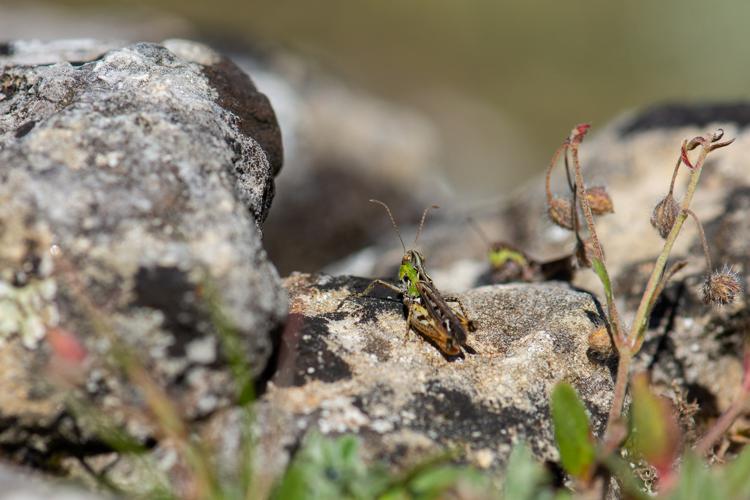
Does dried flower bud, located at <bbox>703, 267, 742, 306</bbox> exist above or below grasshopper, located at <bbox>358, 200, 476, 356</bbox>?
above

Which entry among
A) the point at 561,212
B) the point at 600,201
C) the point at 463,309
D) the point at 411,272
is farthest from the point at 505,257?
the point at 463,309

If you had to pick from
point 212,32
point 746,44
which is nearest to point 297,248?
point 212,32

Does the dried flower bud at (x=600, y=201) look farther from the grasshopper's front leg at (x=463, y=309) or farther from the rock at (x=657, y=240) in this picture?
the grasshopper's front leg at (x=463, y=309)

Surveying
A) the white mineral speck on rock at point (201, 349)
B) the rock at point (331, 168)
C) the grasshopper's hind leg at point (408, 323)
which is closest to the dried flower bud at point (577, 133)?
the grasshopper's hind leg at point (408, 323)

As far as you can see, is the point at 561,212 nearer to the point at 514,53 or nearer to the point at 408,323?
the point at 408,323

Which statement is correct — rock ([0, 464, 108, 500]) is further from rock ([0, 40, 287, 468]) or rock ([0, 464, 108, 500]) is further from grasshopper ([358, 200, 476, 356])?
grasshopper ([358, 200, 476, 356])

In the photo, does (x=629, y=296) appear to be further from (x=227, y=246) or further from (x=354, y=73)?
(x=354, y=73)

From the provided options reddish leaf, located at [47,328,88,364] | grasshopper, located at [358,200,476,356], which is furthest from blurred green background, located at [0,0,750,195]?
reddish leaf, located at [47,328,88,364]
